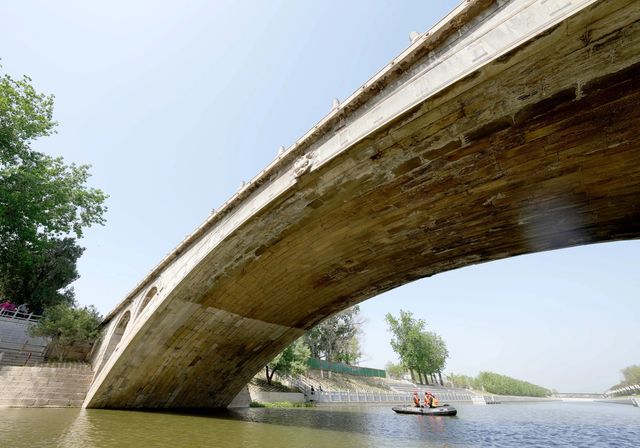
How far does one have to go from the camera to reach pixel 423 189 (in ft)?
35.3

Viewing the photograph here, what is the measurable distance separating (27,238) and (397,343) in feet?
193

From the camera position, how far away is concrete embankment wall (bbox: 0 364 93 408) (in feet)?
49.9

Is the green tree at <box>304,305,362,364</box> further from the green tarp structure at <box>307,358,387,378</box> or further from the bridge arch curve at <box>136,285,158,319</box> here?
the bridge arch curve at <box>136,285,158,319</box>

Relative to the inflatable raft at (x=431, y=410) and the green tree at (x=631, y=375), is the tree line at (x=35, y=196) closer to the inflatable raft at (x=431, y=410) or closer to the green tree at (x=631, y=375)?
the inflatable raft at (x=431, y=410)

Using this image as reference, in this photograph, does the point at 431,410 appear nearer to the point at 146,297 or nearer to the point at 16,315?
the point at 146,297

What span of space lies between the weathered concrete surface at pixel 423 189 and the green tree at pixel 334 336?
1182 inches

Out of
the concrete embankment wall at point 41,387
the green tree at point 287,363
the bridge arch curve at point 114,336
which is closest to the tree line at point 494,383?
the green tree at point 287,363

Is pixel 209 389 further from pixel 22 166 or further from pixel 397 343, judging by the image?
pixel 397 343

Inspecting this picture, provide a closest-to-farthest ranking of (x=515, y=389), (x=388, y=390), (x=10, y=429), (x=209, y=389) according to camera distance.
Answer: (x=10, y=429) < (x=209, y=389) < (x=388, y=390) < (x=515, y=389)

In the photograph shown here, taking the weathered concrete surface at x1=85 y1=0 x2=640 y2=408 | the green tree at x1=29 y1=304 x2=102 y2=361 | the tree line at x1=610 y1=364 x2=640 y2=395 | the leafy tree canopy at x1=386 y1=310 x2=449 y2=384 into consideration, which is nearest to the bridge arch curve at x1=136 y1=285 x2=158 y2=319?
the weathered concrete surface at x1=85 y1=0 x2=640 y2=408

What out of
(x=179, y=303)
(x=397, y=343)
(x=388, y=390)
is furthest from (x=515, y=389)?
(x=179, y=303)

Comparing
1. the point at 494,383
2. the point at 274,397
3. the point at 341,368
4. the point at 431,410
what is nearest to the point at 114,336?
the point at 274,397

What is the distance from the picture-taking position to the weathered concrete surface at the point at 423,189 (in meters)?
6.95

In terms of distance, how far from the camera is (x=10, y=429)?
843 centimetres
